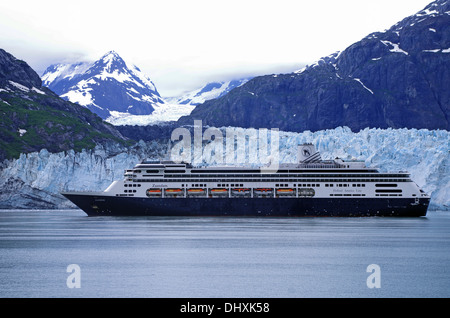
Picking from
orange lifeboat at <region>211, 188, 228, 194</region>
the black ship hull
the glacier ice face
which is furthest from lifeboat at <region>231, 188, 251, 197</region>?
the glacier ice face

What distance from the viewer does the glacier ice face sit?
86.4 m

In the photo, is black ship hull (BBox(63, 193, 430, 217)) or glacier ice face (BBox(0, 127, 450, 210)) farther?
glacier ice face (BBox(0, 127, 450, 210))

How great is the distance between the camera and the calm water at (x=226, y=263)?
26.8m

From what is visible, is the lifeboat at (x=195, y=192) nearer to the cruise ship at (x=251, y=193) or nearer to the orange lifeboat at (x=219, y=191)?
the cruise ship at (x=251, y=193)

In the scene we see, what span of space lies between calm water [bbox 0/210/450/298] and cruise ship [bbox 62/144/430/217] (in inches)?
869

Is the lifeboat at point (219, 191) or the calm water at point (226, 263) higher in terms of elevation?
the lifeboat at point (219, 191)

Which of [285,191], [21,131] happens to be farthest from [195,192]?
[21,131]

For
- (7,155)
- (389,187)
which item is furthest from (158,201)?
(7,155)

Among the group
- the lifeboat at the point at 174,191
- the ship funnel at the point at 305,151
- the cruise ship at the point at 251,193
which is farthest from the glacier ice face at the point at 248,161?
the lifeboat at the point at 174,191

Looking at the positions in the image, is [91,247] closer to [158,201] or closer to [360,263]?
[360,263]

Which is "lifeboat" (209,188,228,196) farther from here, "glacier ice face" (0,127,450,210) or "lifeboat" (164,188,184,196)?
"glacier ice face" (0,127,450,210)

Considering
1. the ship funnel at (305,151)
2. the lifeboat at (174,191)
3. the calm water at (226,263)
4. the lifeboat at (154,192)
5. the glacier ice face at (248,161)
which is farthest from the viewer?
the glacier ice face at (248,161)

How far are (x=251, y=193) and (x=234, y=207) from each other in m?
2.69

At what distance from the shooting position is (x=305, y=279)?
29094 mm
